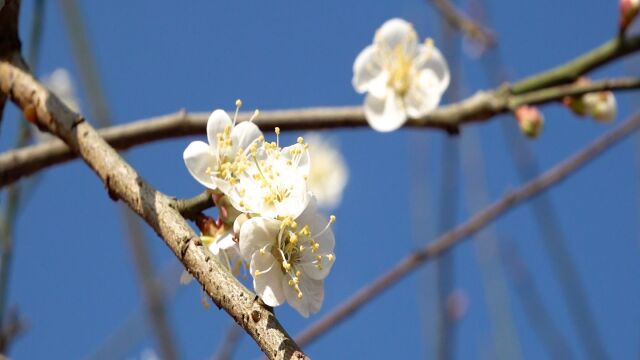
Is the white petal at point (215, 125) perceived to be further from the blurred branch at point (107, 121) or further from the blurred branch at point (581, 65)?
the blurred branch at point (581, 65)

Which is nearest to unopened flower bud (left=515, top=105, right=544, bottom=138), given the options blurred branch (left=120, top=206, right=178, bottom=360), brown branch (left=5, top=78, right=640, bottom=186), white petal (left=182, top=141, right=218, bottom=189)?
brown branch (left=5, top=78, right=640, bottom=186)

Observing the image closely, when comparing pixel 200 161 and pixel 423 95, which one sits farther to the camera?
pixel 423 95

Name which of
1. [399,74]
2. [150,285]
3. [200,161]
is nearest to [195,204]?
[200,161]

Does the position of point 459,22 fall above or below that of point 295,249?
above

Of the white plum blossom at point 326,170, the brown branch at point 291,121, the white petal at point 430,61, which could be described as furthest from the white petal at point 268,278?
the white plum blossom at point 326,170

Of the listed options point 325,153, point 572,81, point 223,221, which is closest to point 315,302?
point 223,221

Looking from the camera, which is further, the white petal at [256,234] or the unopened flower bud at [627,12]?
the unopened flower bud at [627,12]

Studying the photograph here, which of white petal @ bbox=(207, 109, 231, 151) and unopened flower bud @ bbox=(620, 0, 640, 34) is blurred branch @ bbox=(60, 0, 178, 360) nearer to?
white petal @ bbox=(207, 109, 231, 151)

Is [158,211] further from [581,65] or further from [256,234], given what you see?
[581,65]

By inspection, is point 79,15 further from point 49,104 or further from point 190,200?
point 190,200
